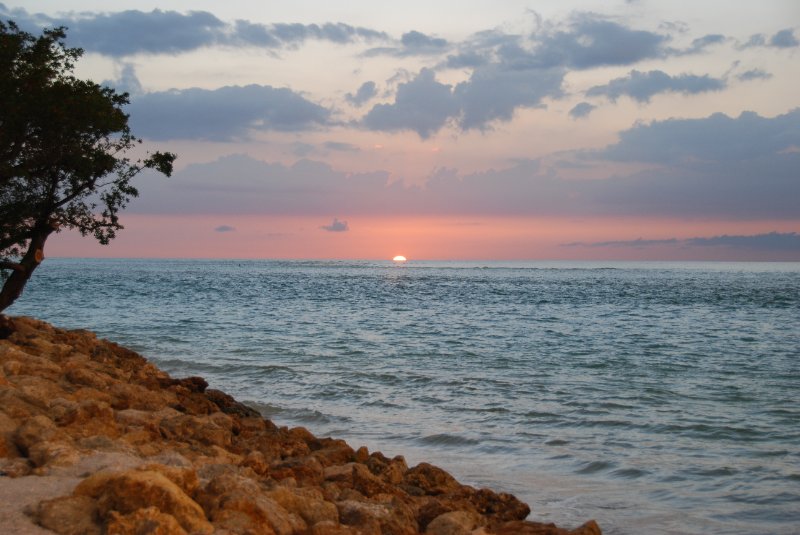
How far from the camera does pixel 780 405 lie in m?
16.9

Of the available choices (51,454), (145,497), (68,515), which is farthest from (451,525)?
(51,454)

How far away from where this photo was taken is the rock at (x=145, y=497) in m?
5.59

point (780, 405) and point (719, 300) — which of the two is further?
point (719, 300)

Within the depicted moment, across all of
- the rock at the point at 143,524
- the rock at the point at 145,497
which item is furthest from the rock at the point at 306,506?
the rock at the point at 143,524

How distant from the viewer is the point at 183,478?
6297 mm

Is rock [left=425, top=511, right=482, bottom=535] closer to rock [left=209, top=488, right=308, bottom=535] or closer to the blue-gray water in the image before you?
rock [left=209, top=488, right=308, bottom=535]

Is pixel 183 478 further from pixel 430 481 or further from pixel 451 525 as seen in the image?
pixel 430 481

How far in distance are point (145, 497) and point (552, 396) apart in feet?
44.0

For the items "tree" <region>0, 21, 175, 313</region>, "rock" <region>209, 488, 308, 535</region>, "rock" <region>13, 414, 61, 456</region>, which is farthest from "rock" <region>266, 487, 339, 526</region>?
"tree" <region>0, 21, 175, 313</region>

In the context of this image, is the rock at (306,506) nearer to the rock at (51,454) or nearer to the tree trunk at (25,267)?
the rock at (51,454)

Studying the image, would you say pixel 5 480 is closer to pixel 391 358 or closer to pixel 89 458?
pixel 89 458

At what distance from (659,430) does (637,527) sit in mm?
5551

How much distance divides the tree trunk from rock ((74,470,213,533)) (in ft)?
43.6

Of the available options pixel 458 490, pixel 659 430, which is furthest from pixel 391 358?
pixel 458 490
